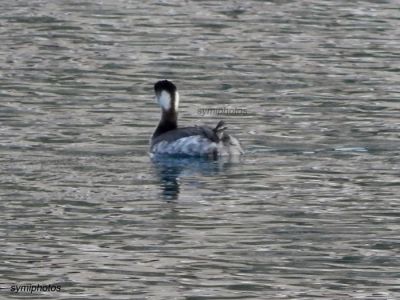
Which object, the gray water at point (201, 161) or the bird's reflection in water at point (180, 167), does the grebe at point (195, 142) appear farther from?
the gray water at point (201, 161)

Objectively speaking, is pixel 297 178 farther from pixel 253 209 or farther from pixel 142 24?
pixel 142 24

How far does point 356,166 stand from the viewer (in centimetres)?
1994

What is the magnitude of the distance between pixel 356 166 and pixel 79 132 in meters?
4.12

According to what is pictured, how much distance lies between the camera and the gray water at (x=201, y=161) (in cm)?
1477

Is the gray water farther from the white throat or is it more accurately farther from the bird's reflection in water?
the white throat

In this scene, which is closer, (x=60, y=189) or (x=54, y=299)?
(x=54, y=299)

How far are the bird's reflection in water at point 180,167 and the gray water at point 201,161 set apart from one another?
0.05 m

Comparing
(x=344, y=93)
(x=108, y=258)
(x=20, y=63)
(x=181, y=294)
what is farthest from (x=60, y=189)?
(x=20, y=63)

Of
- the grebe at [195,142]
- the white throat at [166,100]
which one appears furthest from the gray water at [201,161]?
the white throat at [166,100]

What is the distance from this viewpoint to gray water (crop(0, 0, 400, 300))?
14.8 meters

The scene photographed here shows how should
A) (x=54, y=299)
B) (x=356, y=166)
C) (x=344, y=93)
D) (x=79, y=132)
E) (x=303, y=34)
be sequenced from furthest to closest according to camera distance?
(x=303, y=34) < (x=344, y=93) < (x=79, y=132) < (x=356, y=166) < (x=54, y=299)

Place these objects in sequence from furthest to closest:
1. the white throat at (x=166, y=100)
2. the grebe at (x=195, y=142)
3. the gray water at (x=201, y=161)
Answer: the white throat at (x=166, y=100) → the grebe at (x=195, y=142) → the gray water at (x=201, y=161)

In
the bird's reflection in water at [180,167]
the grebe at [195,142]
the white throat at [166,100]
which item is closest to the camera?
the bird's reflection in water at [180,167]

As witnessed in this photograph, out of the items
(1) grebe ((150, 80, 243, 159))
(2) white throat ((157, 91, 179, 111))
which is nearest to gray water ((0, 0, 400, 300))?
(1) grebe ((150, 80, 243, 159))
